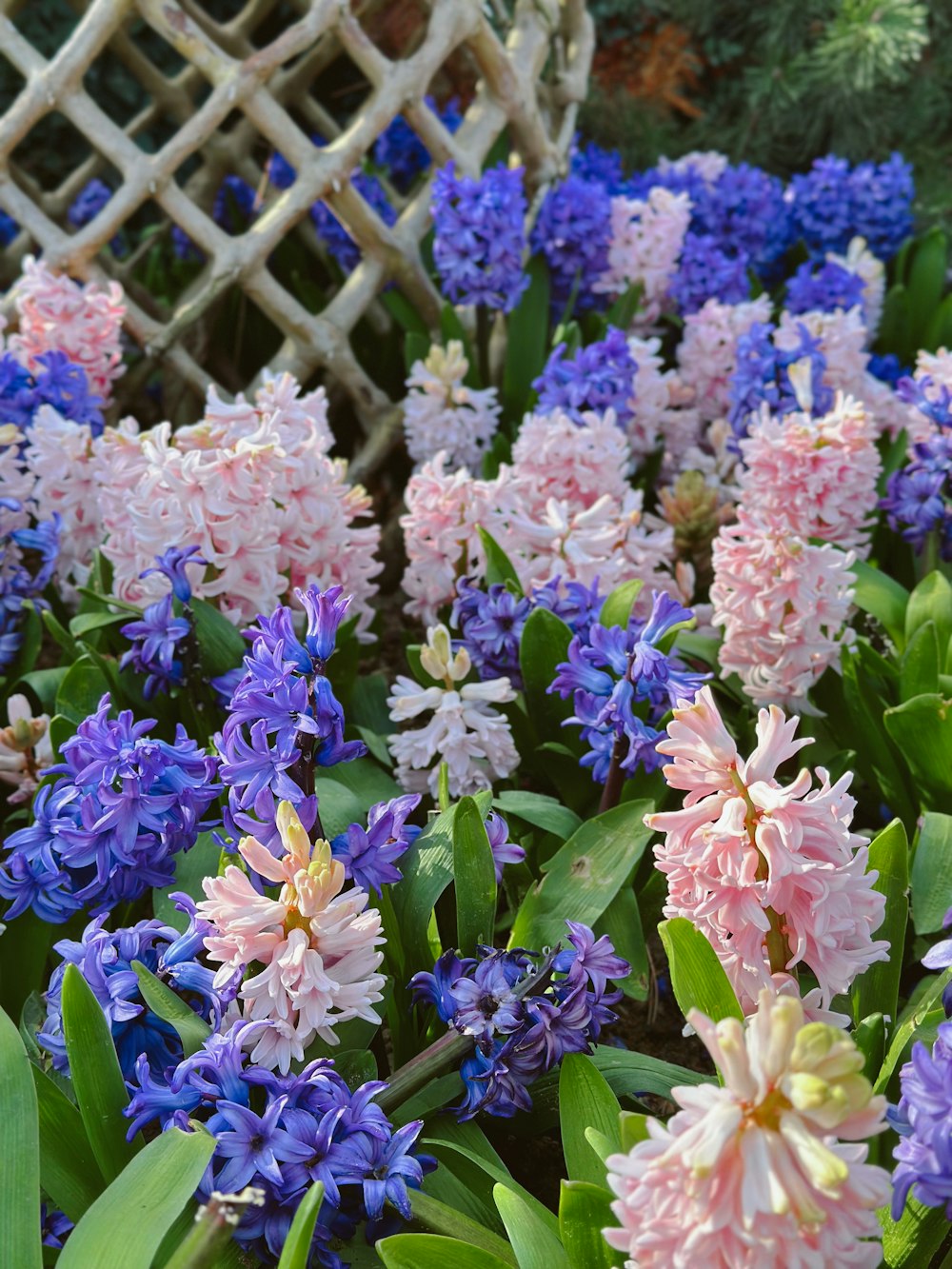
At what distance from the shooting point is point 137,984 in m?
1.25

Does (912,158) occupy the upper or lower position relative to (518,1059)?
upper

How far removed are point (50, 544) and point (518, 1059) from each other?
1.26 metres

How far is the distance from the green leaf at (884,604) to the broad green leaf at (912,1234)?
1.14 m

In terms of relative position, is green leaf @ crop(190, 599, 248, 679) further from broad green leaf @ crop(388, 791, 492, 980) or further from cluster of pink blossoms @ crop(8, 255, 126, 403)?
cluster of pink blossoms @ crop(8, 255, 126, 403)

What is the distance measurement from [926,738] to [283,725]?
92 cm

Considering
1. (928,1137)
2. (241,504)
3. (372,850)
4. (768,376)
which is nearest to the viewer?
(928,1137)

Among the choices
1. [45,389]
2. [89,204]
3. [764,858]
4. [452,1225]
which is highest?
[89,204]

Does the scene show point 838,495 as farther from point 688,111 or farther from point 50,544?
point 688,111

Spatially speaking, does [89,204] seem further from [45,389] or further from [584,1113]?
[584,1113]

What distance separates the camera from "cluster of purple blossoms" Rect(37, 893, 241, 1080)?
48.5 inches

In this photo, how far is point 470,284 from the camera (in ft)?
8.89

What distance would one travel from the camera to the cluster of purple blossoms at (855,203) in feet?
11.3

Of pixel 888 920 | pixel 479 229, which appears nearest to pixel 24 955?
pixel 888 920

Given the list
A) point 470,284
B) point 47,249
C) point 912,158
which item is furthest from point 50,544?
point 912,158
